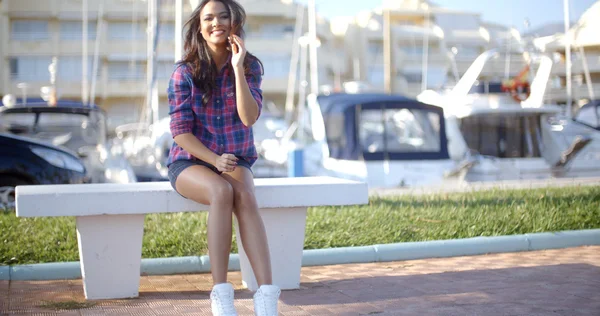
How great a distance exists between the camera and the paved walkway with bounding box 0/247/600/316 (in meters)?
4.62

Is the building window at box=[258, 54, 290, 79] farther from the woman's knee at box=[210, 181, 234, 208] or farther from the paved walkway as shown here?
the woman's knee at box=[210, 181, 234, 208]

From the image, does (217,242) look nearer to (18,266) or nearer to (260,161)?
(18,266)

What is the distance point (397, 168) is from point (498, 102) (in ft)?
10.7

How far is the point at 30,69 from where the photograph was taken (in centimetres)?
5191

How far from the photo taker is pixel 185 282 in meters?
5.62

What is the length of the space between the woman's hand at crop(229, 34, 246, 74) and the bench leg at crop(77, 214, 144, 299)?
1.16m

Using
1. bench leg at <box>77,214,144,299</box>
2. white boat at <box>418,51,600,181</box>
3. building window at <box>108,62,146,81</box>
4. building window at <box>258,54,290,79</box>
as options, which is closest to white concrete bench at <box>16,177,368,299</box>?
bench leg at <box>77,214,144,299</box>

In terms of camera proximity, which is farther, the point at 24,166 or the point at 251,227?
the point at 24,166

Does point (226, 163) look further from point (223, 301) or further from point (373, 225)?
point (373, 225)

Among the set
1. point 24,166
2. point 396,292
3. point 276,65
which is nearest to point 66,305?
point 396,292

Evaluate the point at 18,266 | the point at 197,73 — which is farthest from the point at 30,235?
the point at 197,73

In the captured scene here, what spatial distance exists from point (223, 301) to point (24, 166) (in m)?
6.43

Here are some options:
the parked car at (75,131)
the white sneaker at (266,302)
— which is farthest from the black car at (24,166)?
the white sneaker at (266,302)

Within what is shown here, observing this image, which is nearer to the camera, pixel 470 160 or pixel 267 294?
pixel 267 294
